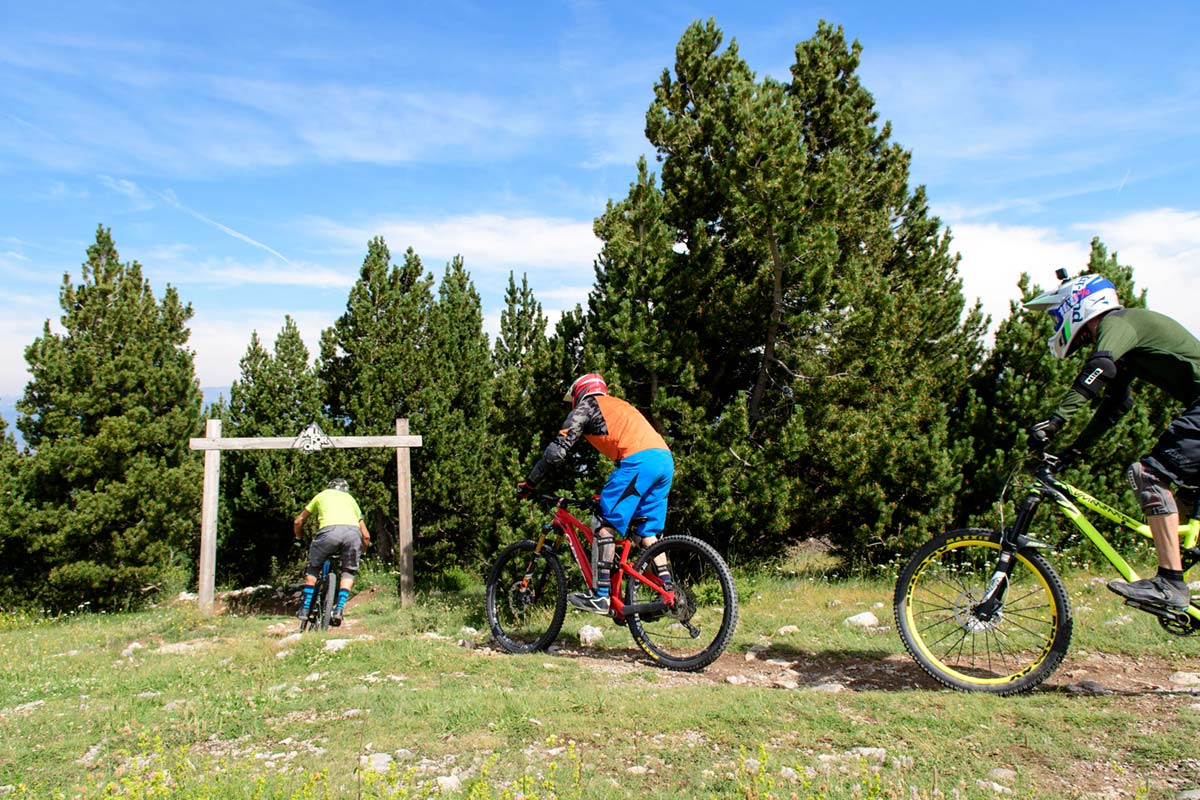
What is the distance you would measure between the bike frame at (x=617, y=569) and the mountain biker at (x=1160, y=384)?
275 centimetres

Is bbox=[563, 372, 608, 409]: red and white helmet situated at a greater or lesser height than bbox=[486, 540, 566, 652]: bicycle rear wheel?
greater

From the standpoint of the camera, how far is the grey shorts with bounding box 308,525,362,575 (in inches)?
374

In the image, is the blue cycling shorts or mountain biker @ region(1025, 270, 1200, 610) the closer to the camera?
mountain biker @ region(1025, 270, 1200, 610)

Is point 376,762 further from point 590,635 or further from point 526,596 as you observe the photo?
point 590,635

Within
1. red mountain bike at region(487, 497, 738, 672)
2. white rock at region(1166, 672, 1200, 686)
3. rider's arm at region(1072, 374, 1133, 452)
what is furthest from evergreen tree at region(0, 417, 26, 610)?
white rock at region(1166, 672, 1200, 686)

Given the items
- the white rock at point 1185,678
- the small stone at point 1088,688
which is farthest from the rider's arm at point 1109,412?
the white rock at point 1185,678

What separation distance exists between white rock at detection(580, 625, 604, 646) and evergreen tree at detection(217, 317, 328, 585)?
776 cm

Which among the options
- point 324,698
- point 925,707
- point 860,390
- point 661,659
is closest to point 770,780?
point 925,707

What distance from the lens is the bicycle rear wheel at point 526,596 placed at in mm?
6523

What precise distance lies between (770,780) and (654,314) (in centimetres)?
636

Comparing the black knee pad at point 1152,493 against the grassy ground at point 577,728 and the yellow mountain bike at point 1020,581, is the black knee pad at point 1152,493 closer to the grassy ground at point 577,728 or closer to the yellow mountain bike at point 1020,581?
the yellow mountain bike at point 1020,581

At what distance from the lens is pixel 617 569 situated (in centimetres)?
602

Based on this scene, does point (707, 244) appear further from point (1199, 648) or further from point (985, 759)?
point (985, 759)

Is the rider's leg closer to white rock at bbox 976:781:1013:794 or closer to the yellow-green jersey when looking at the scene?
white rock at bbox 976:781:1013:794
